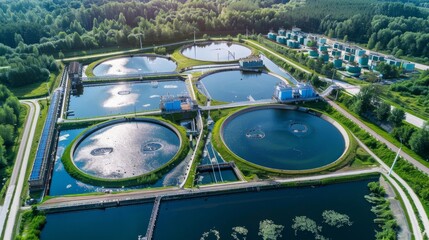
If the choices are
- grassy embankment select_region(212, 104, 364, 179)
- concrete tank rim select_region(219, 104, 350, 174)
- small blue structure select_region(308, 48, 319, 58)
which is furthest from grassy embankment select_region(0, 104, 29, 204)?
small blue structure select_region(308, 48, 319, 58)

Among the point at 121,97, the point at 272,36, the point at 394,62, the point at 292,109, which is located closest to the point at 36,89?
the point at 121,97

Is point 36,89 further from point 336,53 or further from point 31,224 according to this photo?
point 336,53

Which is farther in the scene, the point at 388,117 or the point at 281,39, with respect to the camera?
the point at 281,39

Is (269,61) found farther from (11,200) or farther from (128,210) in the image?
(11,200)

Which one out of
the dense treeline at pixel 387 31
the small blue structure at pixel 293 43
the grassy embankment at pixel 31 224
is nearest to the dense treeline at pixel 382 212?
the grassy embankment at pixel 31 224

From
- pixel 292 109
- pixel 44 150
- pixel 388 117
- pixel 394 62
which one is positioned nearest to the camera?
pixel 44 150

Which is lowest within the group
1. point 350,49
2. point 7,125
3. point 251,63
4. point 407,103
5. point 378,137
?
point 378,137
